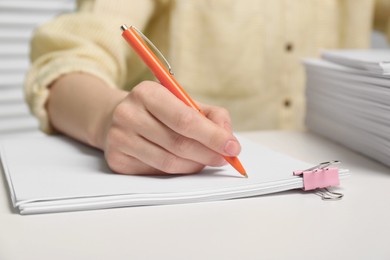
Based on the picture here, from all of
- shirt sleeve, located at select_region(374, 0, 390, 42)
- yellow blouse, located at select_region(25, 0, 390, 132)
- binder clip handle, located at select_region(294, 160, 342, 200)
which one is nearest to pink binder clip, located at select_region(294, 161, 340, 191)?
binder clip handle, located at select_region(294, 160, 342, 200)

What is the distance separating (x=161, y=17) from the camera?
1104 millimetres

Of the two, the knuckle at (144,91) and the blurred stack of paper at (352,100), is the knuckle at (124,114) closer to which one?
the knuckle at (144,91)

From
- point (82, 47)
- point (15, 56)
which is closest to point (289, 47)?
point (82, 47)

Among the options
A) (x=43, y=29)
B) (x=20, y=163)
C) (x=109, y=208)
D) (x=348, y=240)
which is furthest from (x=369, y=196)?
(x=43, y=29)

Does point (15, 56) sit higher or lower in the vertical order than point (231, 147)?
lower

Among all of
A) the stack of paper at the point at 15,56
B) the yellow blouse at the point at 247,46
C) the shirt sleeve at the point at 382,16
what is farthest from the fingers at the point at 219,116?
the stack of paper at the point at 15,56

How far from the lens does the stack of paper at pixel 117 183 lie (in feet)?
1.51

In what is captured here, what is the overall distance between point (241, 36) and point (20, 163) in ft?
2.03

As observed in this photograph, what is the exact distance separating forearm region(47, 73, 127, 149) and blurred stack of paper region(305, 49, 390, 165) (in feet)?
0.87

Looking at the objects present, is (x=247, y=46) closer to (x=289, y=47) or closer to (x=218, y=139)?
(x=289, y=47)

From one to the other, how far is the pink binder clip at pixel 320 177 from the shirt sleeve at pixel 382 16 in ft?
2.53

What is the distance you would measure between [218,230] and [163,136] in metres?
0.15

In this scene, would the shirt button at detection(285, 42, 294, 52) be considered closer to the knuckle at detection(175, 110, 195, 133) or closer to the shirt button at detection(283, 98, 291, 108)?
the shirt button at detection(283, 98, 291, 108)

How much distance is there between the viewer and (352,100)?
2.20ft
